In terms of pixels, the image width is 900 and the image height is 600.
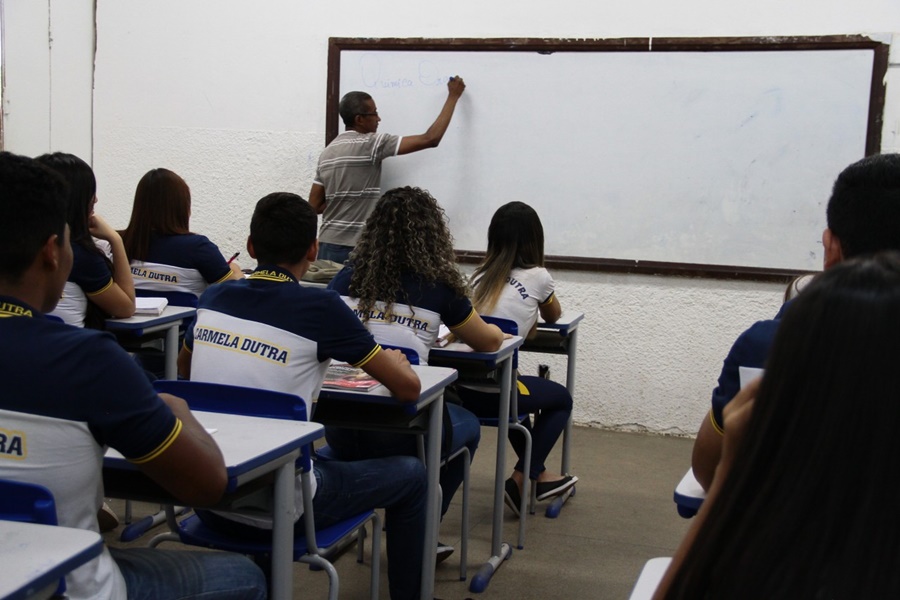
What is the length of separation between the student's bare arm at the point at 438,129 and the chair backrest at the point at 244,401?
3114mm

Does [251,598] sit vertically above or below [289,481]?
below

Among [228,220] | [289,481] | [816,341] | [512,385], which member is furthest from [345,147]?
[816,341]

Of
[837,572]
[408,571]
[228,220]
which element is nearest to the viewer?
[837,572]

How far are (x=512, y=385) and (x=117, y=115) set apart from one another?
3.44 metres

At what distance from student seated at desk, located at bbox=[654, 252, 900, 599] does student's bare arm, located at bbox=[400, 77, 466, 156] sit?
419 cm

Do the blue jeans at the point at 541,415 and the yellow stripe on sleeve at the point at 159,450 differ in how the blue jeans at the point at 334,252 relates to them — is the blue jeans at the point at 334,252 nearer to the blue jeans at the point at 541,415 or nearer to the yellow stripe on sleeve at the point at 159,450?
the blue jeans at the point at 541,415

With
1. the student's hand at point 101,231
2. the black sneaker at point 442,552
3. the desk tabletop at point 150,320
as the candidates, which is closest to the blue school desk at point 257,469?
the black sneaker at point 442,552

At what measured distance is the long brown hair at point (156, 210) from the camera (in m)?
3.48

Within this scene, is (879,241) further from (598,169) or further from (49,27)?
(49,27)

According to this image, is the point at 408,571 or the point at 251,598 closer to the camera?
the point at 251,598

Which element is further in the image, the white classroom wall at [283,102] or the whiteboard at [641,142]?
the white classroom wall at [283,102]

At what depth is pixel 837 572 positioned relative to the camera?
2.31 feet

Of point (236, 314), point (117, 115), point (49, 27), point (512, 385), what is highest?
point (49, 27)

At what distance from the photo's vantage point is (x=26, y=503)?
1245 millimetres
